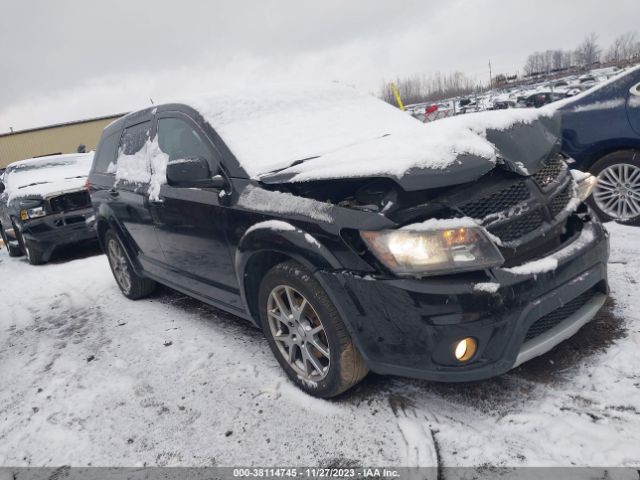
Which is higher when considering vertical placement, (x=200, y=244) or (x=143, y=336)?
(x=200, y=244)

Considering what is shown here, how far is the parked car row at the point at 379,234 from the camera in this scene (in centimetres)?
190

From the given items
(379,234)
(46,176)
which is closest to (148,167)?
(379,234)

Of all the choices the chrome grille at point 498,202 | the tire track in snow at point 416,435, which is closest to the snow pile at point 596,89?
the chrome grille at point 498,202

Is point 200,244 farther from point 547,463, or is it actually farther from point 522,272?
point 547,463

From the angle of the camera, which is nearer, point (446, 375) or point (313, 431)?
point (446, 375)

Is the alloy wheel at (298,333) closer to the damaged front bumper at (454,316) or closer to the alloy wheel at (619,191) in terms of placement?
the damaged front bumper at (454,316)

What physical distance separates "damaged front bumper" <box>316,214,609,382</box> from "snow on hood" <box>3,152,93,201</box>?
6643 millimetres

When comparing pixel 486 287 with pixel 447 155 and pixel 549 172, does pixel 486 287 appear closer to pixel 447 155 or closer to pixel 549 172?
pixel 447 155

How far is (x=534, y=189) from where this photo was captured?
2217 millimetres

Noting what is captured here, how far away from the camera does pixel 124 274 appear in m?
4.73

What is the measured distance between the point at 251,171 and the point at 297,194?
0.43m

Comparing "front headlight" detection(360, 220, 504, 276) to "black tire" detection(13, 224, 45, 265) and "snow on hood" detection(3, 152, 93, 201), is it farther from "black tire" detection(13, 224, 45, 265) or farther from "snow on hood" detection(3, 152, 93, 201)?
"black tire" detection(13, 224, 45, 265)

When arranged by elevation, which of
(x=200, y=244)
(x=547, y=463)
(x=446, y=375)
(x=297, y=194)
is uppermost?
(x=297, y=194)

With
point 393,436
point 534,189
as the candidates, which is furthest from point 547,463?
point 534,189
